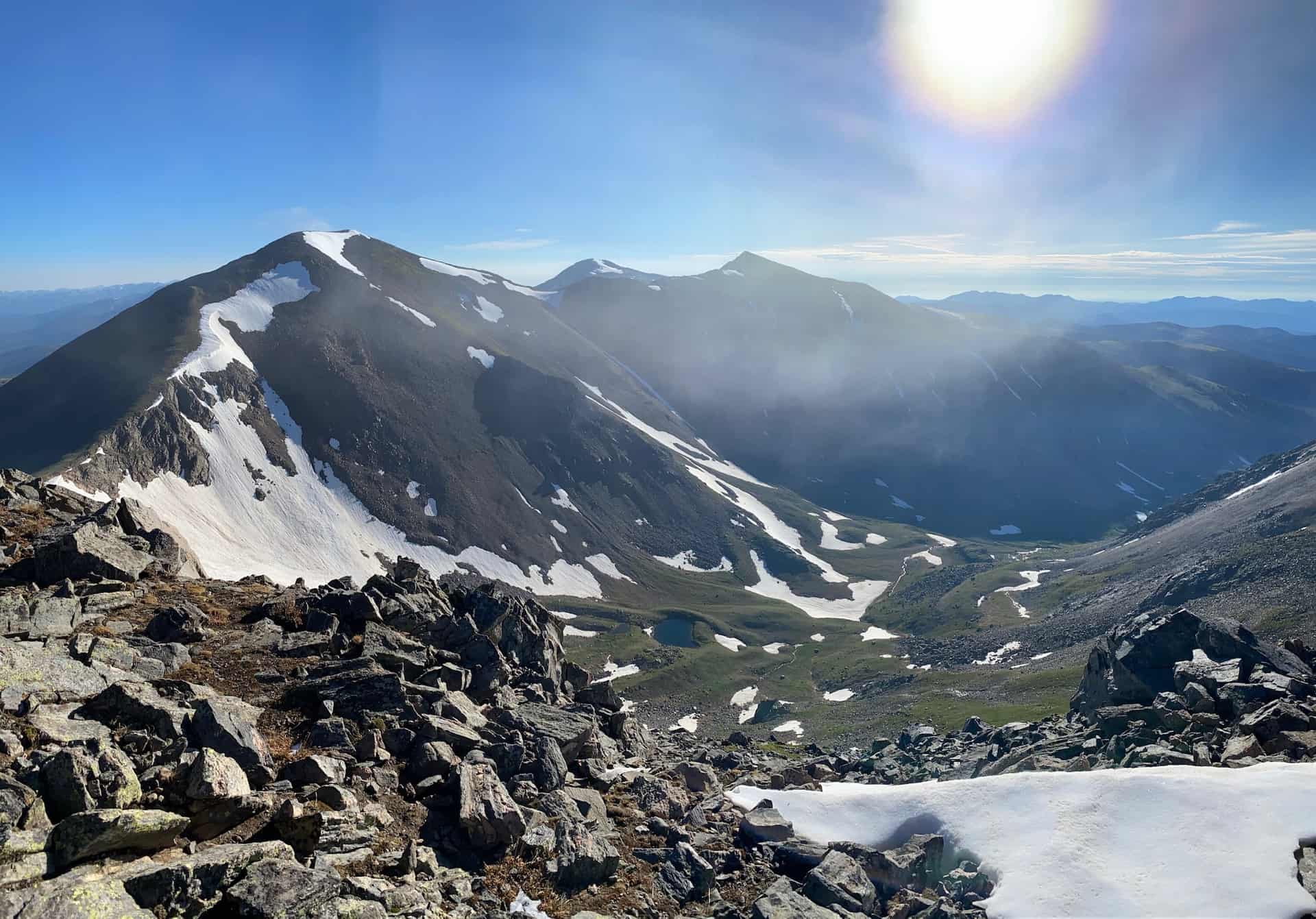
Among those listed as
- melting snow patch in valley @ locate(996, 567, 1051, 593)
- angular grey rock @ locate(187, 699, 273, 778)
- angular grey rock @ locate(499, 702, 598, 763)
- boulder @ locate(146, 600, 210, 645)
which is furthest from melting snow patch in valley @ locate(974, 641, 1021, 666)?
angular grey rock @ locate(187, 699, 273, 778)

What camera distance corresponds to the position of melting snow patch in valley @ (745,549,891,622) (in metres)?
166

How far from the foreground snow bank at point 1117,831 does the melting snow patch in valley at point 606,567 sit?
132437 mm

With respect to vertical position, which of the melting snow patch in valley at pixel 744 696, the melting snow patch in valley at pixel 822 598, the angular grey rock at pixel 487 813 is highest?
the angular grey rock at pixel 487 813

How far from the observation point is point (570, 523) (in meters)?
167

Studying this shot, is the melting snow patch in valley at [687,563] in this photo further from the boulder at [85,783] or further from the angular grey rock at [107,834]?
the angular grey rock at [107,834]

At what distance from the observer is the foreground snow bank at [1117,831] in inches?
749

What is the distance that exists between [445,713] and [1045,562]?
197469mm

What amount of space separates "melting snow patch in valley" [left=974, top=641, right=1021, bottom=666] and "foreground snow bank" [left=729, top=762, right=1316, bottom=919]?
322 feet

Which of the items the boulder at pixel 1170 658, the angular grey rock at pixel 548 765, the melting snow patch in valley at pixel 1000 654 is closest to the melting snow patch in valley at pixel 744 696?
the melting snow patch in valley at pixel 1000 654

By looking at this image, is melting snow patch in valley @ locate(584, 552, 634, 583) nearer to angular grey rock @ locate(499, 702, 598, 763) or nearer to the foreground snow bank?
angular grey rock @ locate(499, 702, 598, 763)

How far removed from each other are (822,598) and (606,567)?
182ft

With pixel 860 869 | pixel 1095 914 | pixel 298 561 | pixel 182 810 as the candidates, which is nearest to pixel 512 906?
pixel 182 810

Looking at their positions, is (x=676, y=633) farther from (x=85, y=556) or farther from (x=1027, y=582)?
(x=85, y=556)

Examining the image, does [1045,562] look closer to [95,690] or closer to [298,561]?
[298,561]
